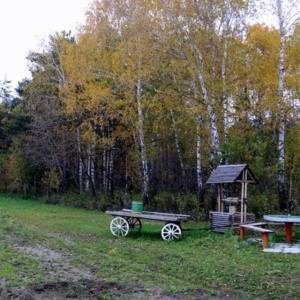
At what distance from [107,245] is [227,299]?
19.6ft

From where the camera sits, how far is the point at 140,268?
30.3 feet

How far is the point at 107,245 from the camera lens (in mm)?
12391

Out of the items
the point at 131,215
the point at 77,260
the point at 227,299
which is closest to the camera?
the point at 227,299

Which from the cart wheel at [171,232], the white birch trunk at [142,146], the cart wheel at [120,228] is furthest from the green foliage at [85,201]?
the cart wheel at [171,232]

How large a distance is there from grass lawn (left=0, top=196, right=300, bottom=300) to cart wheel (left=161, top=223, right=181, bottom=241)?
0.98 ft

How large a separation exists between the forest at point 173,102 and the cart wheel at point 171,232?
4674mm

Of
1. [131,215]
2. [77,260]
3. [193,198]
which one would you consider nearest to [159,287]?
[77,260]

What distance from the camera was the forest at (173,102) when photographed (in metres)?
17.9

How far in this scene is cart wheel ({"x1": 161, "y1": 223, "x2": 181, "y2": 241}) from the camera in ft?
44.5

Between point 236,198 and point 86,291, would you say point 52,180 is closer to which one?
point 236,198

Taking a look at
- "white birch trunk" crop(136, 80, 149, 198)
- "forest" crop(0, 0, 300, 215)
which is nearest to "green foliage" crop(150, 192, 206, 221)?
"forest" crop(0, 0, 300, 215)

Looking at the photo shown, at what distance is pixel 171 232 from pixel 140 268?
445cm

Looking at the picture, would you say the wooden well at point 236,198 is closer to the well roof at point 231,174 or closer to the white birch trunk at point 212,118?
the well roof at point 231,174

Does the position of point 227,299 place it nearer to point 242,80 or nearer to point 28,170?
point 242,80
